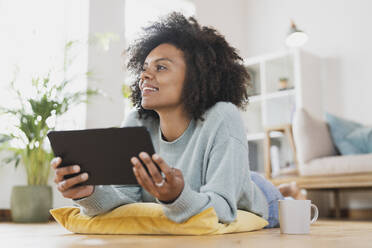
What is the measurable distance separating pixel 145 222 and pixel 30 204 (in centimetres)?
154

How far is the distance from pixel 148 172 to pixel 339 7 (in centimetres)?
389

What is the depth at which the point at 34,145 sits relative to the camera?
2.68 metres

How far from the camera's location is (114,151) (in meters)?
1.03

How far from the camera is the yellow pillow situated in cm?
117

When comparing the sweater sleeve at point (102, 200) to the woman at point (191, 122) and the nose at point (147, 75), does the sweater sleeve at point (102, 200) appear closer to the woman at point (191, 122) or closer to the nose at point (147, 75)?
the woman at point (191, 122)

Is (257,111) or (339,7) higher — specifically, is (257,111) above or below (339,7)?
below

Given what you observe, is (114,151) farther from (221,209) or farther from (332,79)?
(332,79)

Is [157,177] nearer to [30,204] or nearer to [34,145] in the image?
[30,204]

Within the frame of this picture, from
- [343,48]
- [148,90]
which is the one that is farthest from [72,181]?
[343,48]

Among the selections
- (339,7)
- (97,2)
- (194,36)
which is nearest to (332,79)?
(339,7)

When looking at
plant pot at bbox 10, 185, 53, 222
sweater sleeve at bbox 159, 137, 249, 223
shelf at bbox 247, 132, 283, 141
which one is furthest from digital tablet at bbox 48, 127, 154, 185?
shelf at bbox 247, 132, 283, 141

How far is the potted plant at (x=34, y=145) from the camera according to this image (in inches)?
100.0

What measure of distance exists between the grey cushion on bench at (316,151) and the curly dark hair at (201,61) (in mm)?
1634

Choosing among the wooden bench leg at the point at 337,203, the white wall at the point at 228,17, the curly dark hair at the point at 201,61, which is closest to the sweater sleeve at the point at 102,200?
the curly dark hair at the point at 201,61
